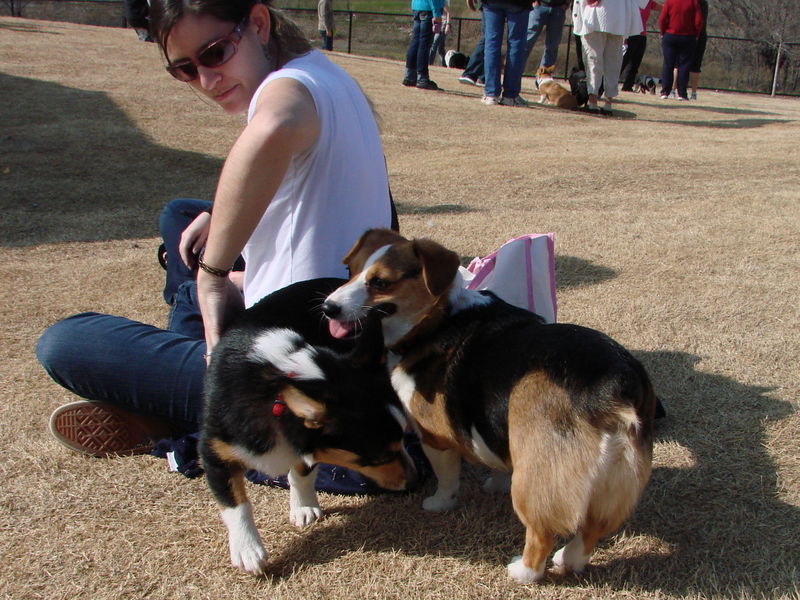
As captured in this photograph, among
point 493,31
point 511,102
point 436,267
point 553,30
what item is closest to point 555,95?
point 511,102

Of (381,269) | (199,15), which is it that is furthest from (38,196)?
(381,269)

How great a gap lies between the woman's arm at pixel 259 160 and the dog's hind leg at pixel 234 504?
27.2 inches

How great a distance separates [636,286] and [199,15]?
3.39 m

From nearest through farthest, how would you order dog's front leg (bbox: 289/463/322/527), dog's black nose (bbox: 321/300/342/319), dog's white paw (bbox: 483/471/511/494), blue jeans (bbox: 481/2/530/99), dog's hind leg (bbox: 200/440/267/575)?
dog's hind leg (bbox: 200/440/267/575), dog's black nose (bbox: 321/300/342/319), dog's front leg (bbox: 289/463/322/527), dog's white paw (bbox: 483/471/511/494), blue jeans (bbox: 481/2/530/99)

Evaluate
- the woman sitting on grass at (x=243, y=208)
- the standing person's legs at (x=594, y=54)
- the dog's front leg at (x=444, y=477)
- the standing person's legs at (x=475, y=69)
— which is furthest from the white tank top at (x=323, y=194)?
the standing person's legs at (x=475, y=69)

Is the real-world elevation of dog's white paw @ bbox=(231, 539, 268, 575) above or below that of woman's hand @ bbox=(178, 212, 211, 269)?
below

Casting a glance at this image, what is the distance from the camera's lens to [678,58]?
1698cm

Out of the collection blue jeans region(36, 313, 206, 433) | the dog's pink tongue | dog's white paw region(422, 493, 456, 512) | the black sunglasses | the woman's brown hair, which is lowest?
dog's white paw region(422, 493, 456, 512)

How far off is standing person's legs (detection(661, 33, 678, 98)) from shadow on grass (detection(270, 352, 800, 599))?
602 inches

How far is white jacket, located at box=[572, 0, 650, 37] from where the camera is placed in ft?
37.9

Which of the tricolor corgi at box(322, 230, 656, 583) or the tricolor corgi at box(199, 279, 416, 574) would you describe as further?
the tricolor corgi at box(199, 279, 416, 574)

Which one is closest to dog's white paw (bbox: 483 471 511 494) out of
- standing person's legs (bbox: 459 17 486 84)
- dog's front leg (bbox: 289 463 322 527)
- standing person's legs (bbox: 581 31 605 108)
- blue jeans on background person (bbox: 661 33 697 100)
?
dog's front leg (bbox: 289 463 322 527)

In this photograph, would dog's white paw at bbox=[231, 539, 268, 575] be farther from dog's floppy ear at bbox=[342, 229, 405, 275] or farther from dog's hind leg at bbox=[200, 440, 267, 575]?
dog's floppy ear at bbox=[342, 229, 405, 275]

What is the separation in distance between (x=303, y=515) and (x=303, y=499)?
6 centimetres
